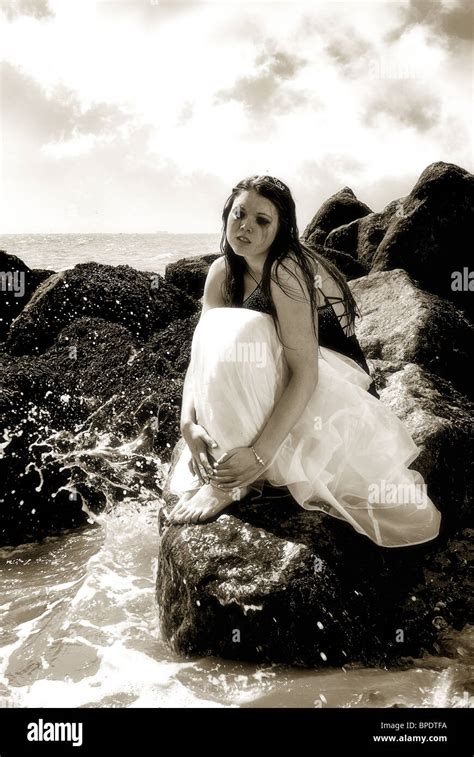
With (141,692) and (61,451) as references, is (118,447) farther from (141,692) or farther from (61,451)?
(141,692)

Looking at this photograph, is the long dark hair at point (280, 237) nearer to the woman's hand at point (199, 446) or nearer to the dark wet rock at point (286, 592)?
the woman's hand at point (199, 446)

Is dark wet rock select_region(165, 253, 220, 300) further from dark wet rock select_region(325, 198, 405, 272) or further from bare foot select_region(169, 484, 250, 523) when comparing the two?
bare foot select_region(169, 484, 250, 523)

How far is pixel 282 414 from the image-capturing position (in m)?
3.06

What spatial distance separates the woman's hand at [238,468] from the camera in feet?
9.95

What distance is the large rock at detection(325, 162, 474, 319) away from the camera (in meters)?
7.12

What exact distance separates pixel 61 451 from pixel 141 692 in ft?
8.10

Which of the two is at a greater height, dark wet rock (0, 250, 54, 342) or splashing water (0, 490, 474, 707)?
dark wet rock (0, 250, 54, 342)

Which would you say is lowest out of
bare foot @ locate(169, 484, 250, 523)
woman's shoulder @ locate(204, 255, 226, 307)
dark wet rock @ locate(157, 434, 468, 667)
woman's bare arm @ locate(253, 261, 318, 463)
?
dark wet rock @ locate(157, 434, 468, 667)

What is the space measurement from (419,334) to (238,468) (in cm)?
251

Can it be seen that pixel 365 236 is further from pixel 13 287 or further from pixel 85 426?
pixel 85 426

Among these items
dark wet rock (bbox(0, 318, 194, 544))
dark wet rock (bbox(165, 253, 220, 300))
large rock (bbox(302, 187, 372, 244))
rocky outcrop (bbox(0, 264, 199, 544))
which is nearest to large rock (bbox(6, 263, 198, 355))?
rocky outcrop (bbox(0, 264, 199, 544))

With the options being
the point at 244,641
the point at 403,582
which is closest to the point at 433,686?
the point at 403,582

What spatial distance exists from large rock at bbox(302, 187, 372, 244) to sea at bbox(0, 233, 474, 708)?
8832mm

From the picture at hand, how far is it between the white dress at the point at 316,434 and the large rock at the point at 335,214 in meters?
8.74
